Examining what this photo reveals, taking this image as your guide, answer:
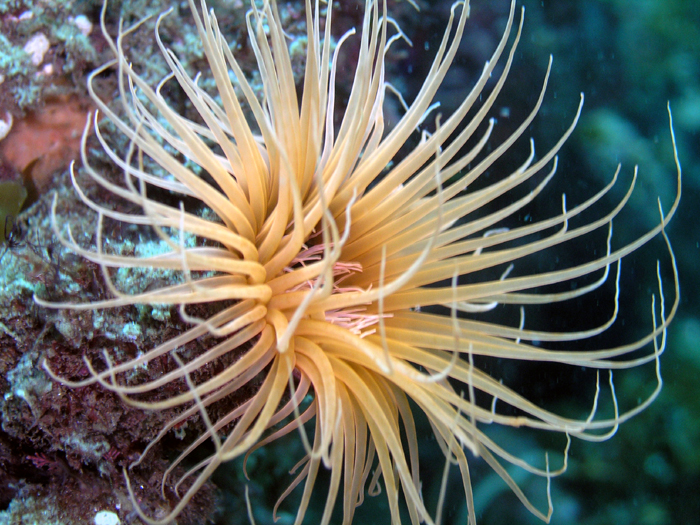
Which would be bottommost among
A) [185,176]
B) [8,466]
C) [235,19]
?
[8,466]

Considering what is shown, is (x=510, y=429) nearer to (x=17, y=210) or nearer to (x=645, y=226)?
(x=645, y=226)

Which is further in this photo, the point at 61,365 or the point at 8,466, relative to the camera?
the point at 8,466

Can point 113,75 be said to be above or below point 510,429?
above

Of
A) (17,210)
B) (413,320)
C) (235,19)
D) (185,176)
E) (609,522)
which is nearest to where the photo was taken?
(185,176)

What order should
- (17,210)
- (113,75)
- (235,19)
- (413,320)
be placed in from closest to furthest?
(413,320) < (17,210) < (113,75) < (235,19)

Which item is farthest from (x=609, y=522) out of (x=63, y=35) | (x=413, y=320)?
(x=63, y=35)

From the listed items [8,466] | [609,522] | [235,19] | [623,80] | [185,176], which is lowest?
[609,522]

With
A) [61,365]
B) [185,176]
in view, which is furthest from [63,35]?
[61,365]

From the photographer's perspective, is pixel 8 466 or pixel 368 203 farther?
pixel 8 466

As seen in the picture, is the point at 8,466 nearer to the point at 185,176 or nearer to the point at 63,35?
the point at 185,176
